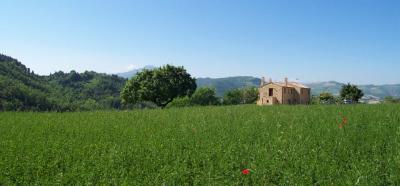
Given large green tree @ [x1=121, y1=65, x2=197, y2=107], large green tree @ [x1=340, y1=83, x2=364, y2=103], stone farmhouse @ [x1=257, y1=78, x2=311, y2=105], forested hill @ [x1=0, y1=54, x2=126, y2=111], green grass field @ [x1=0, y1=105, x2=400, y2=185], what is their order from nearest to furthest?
green grass field @ [x1=0, y1=105, x2=400, y2=185] → large green tree @ [x1=121, y1=65, x2=197, y2=107] → stone farmhouse @ [x1=257, y1=78, x2=311, y2=105] → large green tree @ [x1=340, y1=83, x2=364, y2=103] → forested hill @ [x1=0, y1=54, x2=126, y2=111]

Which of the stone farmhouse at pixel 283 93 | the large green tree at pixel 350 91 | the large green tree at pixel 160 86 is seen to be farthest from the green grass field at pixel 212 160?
the large green tree at pixel 350 91

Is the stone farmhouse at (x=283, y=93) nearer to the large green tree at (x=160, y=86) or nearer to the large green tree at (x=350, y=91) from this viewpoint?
the large green tree at (x=350, y=91)

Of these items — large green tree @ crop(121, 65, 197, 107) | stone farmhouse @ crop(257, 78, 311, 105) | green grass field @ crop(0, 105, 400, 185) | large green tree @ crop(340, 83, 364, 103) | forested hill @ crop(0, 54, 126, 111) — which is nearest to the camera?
green grass field @ crop(0, 105, 400, 185)

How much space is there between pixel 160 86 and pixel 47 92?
105489 mm

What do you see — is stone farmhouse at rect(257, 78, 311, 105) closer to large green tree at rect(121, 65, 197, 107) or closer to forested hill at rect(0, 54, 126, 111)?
large green tree at rect(121, 65, 197, 107)

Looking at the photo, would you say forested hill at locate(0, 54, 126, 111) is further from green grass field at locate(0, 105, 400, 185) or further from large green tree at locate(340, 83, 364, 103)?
green grass field at locate(0, 105, 400, 185)

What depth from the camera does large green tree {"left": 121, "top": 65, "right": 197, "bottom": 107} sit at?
4900 centimetres

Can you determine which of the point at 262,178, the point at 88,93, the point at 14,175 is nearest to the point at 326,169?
the point at 262,178

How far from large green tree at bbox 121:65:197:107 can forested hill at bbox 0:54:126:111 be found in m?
15.4

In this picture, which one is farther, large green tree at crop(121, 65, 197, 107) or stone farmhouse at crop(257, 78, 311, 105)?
stone farmhouse at crop(257, 78, 311, 105)

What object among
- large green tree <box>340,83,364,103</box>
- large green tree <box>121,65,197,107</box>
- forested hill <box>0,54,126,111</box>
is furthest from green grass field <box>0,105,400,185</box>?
large green tree <box>340,83,364,103</box>

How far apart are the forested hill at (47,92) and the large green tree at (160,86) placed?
15449 millimetres

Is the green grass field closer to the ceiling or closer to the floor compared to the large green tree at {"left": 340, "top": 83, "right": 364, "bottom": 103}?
closer to the floor

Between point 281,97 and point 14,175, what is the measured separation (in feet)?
218
